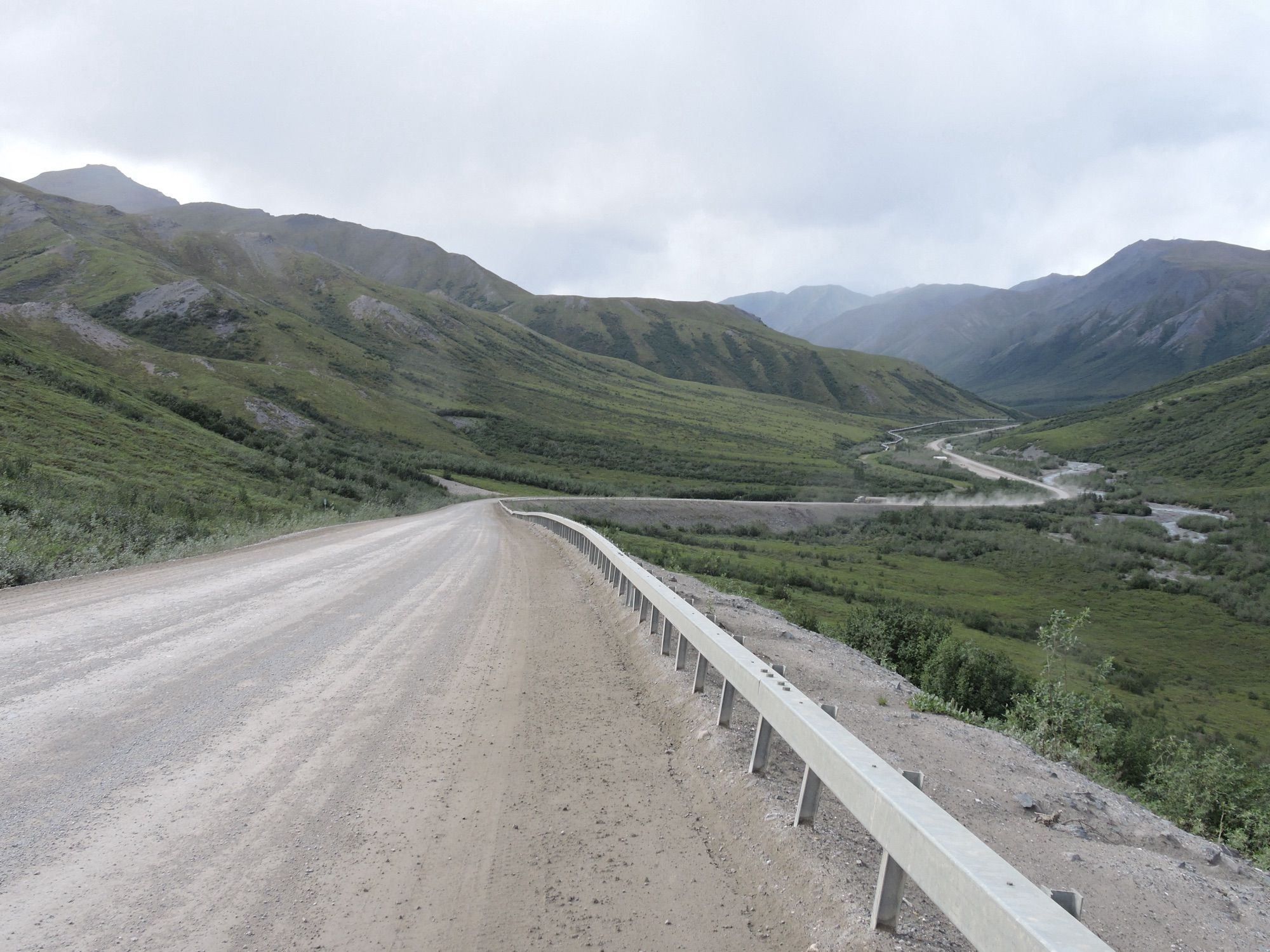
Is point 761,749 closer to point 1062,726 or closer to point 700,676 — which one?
point 700,676

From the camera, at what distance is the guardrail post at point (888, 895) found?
10.2 feet

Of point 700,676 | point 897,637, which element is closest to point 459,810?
point 700,676

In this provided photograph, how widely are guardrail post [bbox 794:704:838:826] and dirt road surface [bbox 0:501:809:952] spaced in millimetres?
396

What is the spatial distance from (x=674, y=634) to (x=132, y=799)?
17.8 feet

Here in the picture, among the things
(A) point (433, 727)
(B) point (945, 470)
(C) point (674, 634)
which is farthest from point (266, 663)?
(B) point (945, 470)

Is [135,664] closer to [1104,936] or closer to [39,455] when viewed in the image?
[1104,936]

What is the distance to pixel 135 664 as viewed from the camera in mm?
6742

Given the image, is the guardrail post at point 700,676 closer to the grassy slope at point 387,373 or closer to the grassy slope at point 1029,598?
the grassy slope at point 1029,598

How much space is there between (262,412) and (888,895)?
3530 inches

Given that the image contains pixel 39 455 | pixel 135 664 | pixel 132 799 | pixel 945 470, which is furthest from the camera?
pixel 945 470

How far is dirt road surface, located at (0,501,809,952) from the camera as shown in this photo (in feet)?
10.5

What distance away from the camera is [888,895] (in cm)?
314

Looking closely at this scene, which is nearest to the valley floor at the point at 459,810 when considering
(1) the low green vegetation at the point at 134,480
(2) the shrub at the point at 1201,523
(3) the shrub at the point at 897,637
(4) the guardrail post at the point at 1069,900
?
(4) the guardrail post at the point at 1069,900

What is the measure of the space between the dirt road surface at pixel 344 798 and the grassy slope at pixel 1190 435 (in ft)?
299
